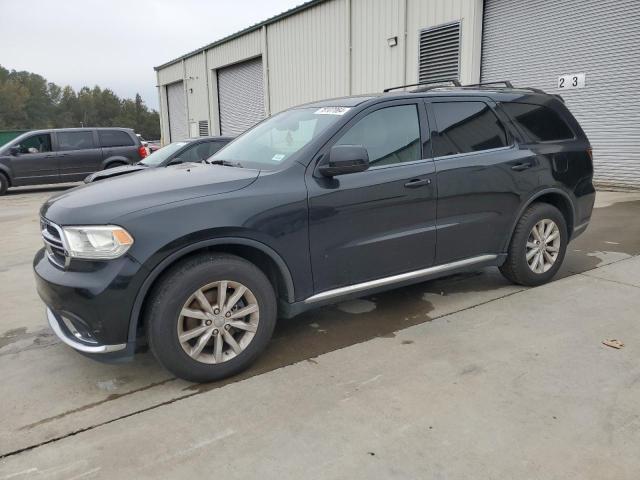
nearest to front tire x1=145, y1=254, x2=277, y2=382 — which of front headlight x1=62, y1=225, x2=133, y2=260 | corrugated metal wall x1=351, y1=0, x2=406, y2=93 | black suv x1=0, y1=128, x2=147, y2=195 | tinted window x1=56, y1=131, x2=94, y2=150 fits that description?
front headlight x1=62, y1=225, x2=133, y2=260

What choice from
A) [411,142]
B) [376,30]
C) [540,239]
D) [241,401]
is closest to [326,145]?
[411,142]

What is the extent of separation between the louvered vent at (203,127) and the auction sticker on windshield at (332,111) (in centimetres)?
2333

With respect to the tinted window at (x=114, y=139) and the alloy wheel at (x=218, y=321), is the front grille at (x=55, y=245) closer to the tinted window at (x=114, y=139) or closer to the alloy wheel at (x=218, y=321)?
the alloy wheel at (x=218, y=321)

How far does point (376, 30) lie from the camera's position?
14617 millimetres

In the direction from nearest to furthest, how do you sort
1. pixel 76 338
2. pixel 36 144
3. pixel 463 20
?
pixel 76 338
pixel 463 20
pixel 36 144

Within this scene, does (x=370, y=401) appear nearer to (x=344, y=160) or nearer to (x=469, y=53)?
(x=344, y=160)

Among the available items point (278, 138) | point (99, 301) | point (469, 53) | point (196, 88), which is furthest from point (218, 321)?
point (196, 88)

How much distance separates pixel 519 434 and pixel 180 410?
Result: 1.78m

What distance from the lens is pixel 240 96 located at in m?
23.1

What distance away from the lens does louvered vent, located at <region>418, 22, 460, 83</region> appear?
41.1 ft

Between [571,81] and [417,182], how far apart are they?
888 centimetres

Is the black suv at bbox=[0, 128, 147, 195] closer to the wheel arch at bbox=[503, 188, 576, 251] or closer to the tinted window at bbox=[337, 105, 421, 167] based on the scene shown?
the tinted window at bbox=[337, 105, 421, 167]

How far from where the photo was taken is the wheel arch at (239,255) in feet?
9.25

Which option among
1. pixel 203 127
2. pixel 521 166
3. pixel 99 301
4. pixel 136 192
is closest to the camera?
pixel 99 301
